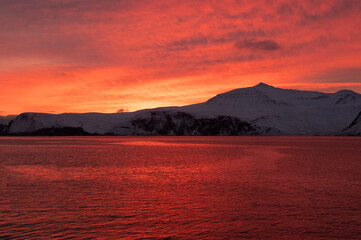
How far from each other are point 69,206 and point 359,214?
42.1 ft

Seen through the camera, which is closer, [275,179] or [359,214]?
[359,214]

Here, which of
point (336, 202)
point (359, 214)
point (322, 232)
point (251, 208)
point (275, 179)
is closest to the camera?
point (322, 232)

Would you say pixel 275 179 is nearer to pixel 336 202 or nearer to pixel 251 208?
pixel 336 202

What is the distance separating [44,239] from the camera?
1252cm

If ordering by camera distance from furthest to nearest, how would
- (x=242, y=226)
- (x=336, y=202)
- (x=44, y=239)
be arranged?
(x=336, y=202) → (x=242, y=226) → (x=44, y=239)

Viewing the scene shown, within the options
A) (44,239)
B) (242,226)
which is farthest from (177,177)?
(44,239)

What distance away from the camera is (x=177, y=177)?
29.1m

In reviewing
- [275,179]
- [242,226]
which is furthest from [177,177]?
[242,226]

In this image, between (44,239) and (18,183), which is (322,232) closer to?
(44,239)

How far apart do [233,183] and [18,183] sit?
1422 centimetres

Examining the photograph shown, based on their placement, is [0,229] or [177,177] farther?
[177,177]

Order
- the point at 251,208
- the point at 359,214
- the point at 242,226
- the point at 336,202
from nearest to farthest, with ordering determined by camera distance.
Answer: the point at 242,226
the point at 359,214
the point at 251,208
the point at 336,202

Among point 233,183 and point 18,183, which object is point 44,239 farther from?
point 233,183

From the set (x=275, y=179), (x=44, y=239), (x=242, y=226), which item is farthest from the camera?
(x=275, y=179)
